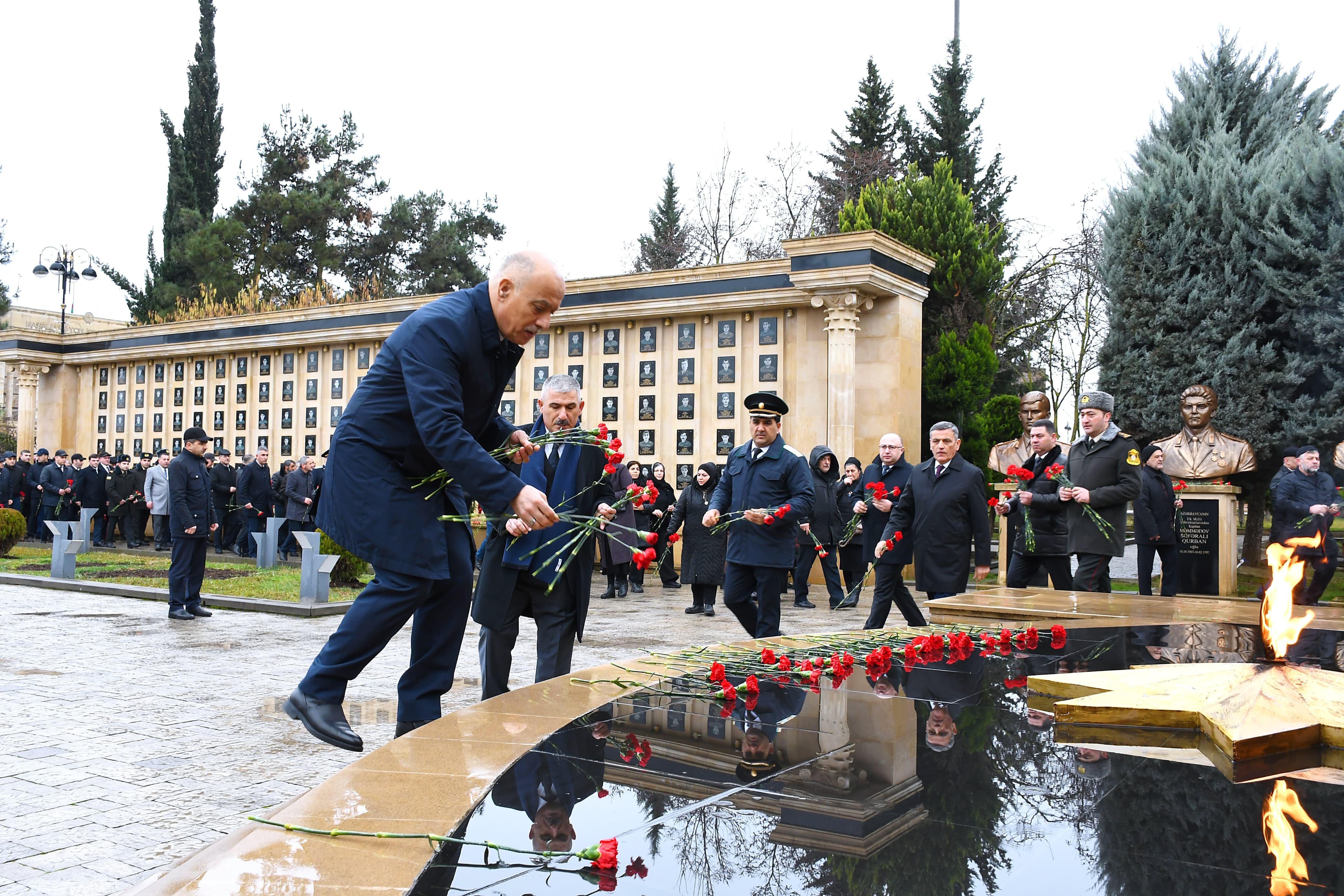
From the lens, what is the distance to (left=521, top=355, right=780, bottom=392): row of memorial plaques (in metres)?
17.2

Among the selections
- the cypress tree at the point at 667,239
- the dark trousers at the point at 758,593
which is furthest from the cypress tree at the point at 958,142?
the dark trousers at the point at 758,593

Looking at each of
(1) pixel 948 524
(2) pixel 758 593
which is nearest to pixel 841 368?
(1) pixel 948 524

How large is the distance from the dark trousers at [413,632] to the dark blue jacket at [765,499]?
3.25 meters

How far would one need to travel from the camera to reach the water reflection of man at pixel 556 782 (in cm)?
249

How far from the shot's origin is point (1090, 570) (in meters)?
8.40

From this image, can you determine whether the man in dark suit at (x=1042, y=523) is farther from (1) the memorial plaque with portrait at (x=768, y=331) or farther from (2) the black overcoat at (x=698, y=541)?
(1) the memorial plaque with portrait at (x=768, y=331)

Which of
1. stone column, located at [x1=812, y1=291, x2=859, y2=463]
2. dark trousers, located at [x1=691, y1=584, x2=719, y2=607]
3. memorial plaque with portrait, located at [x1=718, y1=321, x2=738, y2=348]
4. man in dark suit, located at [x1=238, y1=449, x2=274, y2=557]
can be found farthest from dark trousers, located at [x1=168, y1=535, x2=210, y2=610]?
memorial plaque with portrait, located at [x1=718, y1=321, x2=738, y2=348]

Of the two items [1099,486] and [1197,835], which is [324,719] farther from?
[1099,486]

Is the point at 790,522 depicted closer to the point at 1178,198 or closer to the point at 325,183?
the point at 1178,198

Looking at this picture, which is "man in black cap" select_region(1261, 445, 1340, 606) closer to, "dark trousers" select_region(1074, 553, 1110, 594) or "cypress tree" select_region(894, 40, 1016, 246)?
"dark trousers" select_region(1074, 553, 1110, 594)

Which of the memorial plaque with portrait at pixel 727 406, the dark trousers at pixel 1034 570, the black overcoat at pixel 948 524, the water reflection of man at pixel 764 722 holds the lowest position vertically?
the water reflection of man at pixel 764 722

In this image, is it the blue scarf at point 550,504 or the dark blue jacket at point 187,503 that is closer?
the blue scarf at point 550,504

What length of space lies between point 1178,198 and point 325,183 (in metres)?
28.6

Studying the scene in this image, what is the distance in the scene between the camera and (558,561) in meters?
5.20
